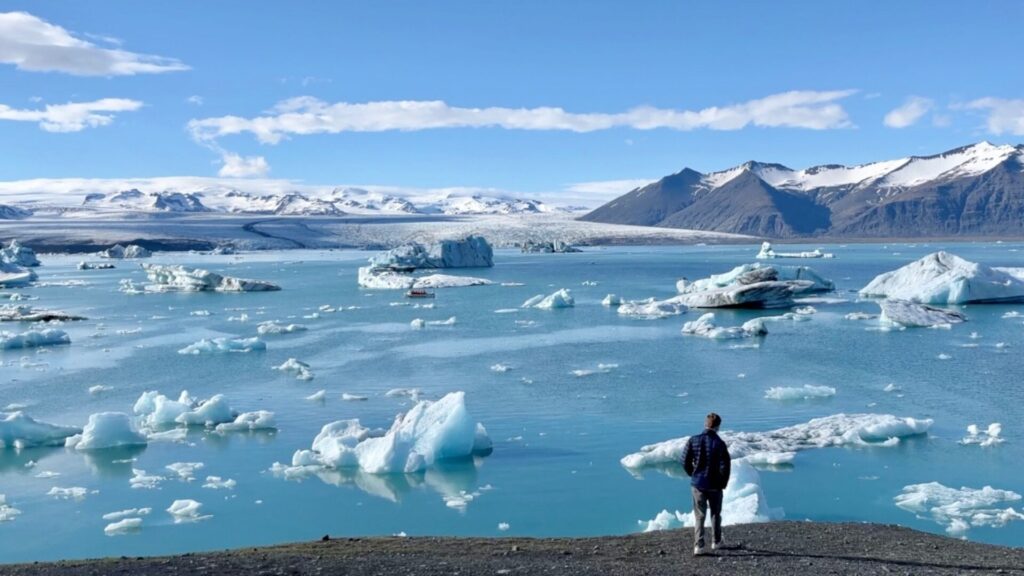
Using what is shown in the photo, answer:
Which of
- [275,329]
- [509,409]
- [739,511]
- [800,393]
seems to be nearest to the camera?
[739,511]

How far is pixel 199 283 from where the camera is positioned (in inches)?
1722

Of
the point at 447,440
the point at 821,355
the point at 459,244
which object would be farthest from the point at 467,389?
the point at 459,244

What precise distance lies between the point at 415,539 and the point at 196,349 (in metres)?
15.6

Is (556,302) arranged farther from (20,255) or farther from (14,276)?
(20,255)

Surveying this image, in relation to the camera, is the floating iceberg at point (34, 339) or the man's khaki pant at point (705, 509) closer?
the man's khaki pant at point (705, 509)

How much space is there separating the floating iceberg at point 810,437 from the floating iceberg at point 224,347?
13126 mm

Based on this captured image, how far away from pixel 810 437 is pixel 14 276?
47381mm

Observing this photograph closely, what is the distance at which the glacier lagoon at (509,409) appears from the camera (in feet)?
31.4

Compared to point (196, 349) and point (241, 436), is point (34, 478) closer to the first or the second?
point (241, 436)

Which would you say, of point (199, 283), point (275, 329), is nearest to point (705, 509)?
point (275, 329)

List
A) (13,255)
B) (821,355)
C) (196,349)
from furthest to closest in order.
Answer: (13,255), (196,349), (821,355)

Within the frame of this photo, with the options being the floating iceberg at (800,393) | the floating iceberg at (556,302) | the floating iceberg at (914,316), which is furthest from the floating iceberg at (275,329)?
the floating iceberg at (914,316)

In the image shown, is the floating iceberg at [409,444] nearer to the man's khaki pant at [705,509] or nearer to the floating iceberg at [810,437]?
the floating iceberg at [810,437]

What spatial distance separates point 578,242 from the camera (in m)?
116
